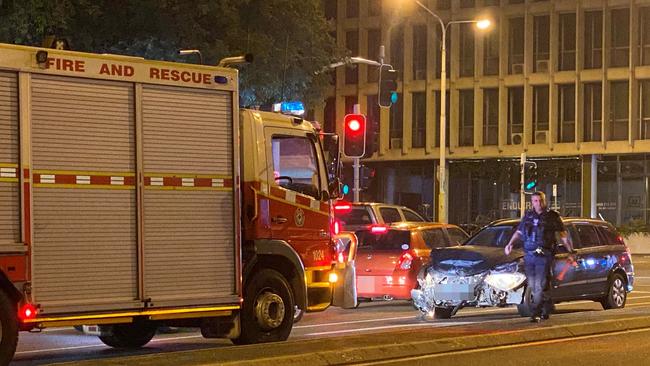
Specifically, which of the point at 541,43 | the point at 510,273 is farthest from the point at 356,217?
the point at 541,43

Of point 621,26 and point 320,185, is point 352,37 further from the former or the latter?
point 320,185

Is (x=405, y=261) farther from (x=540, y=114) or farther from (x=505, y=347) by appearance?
(x=540, y=114)

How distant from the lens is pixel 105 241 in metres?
11.4

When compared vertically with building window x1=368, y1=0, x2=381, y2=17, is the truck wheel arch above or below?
below

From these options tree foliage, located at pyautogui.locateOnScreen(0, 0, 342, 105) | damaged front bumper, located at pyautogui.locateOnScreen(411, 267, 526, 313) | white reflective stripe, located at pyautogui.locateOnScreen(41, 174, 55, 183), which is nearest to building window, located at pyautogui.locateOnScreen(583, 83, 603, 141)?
tree foliage, located at pyautogui.locateOnScreen(0, 0, 342, 105)

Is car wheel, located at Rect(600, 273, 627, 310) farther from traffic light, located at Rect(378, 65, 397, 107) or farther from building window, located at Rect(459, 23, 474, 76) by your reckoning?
building window, located at Rect(459, 23, 474, 76)

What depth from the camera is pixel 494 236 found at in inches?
706

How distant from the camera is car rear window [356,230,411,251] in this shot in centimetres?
2011

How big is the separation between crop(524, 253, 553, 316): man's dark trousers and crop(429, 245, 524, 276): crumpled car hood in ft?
3.13

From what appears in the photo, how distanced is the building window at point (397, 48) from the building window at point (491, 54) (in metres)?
4.33

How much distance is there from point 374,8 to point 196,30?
33040 mm

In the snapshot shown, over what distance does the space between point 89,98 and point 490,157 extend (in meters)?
45.9

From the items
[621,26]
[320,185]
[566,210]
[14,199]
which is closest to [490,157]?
[566,210]

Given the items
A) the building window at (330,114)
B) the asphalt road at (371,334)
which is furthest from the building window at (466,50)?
the asphalt road at (371,334)
